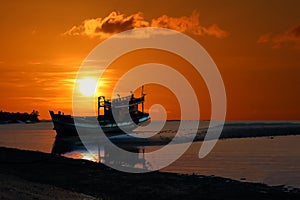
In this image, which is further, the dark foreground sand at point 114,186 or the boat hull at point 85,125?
the boat hull at point 85,125

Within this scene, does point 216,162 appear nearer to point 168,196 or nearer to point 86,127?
point 168,196

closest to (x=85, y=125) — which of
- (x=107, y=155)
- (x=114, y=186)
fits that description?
(x=107, y=155)

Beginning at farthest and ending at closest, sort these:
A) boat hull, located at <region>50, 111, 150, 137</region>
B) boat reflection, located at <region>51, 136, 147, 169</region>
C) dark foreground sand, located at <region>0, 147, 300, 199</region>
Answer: boat hull, located at <region>50, 111, 150, 137</region> → boat reflection, located at <region>51, 136, 147, 169</region> → dark foreground sand, located at <region>0, 147, 300, 199</region>

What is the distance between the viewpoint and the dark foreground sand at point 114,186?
18.0 meters

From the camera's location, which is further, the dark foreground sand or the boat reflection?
the boat reflection

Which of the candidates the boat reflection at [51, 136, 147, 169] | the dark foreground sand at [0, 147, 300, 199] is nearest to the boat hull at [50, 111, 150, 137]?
the boat reflection at [51, 136, 147, 169]

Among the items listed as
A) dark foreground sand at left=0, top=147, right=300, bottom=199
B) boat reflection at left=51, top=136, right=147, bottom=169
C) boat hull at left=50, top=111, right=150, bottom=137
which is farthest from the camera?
boat hull at left=50, top=111, right=150, bottom=137

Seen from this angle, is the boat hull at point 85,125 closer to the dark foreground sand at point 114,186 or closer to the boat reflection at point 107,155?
the boat reflection at point 107,155

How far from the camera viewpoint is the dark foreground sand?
18.0m

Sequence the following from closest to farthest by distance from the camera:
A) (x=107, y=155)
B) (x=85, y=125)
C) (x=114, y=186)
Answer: (x=114, y=186), (x=107, y=155), (x=85, y=125)

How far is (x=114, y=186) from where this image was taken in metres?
21.6

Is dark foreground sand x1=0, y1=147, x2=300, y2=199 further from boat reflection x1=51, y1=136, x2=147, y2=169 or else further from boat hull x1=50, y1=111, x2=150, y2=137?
boat hull x1=50, y1=111, x2=150, y2=137

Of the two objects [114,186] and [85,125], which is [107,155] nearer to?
[114,186]

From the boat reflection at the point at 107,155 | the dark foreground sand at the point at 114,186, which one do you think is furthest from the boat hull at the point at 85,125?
the dark foreground sand at the point at 114,186
